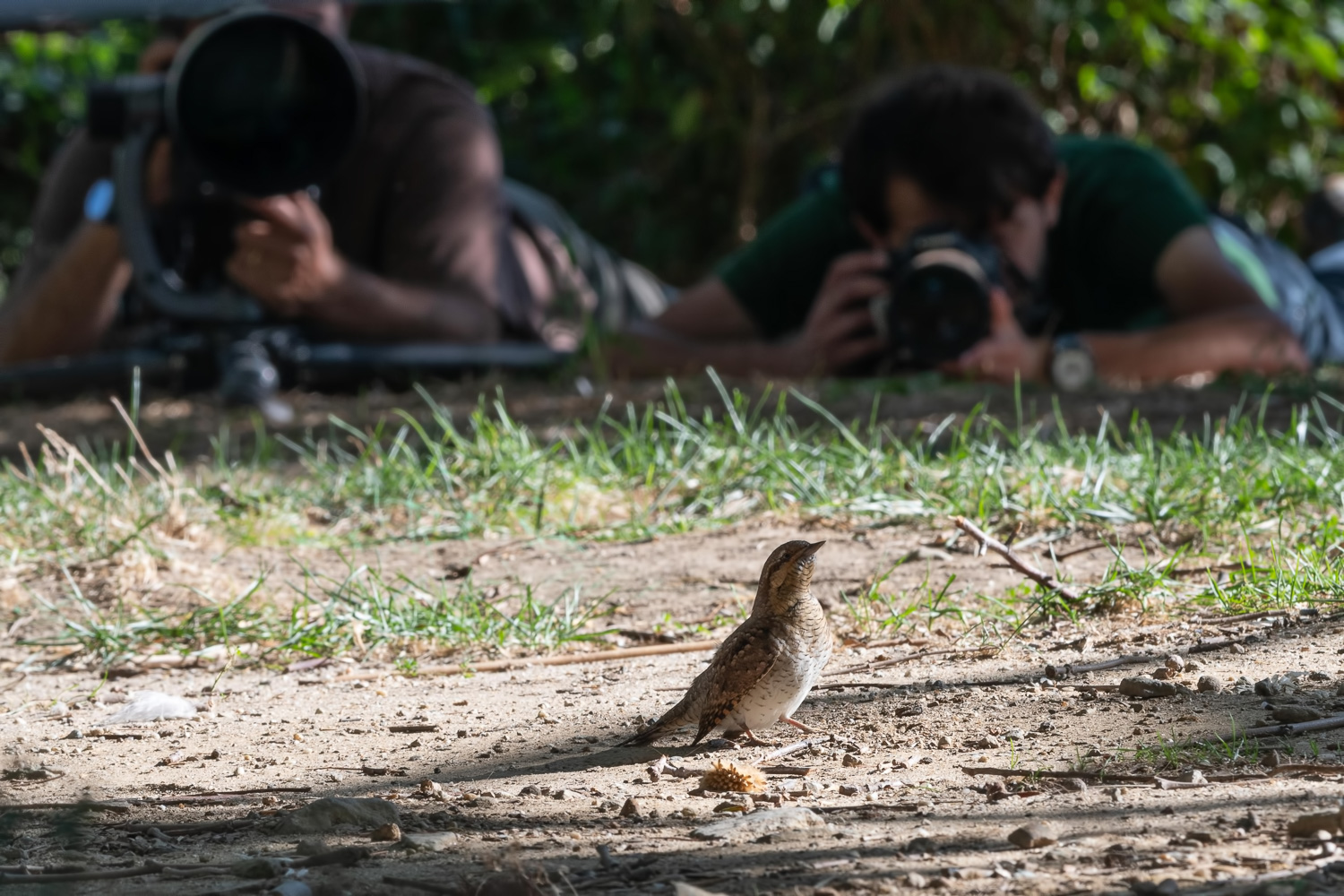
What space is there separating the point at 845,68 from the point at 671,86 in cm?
88

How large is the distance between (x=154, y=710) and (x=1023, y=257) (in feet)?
10.9

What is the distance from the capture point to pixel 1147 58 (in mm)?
7086

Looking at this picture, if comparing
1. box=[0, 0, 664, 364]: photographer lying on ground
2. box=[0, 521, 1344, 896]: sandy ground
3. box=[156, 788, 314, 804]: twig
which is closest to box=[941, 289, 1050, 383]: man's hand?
box=[0, 0, 664, 364]: photographer lying on ground

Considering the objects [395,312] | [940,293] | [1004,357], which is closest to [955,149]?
[940,293]

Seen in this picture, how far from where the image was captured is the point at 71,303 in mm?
5477

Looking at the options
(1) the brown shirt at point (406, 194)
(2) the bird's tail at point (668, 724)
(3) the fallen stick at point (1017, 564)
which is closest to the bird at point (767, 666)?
(2) the bird's tail at point (668, 724)

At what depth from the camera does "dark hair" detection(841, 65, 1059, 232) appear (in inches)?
184

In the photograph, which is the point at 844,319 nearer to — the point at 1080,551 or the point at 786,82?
the point at 1080,551

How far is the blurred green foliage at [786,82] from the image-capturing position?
710cm

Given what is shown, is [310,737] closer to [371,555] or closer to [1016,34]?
[371,555]

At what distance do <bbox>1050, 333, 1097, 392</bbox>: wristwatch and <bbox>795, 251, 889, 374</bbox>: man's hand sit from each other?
0.53m

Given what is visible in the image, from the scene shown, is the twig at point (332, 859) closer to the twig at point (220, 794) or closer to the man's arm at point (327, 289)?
the twig at point (220, 794)

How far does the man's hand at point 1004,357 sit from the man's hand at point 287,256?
2092 millimetres

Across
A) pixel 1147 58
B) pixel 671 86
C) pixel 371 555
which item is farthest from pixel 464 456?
pixel 1147 58
